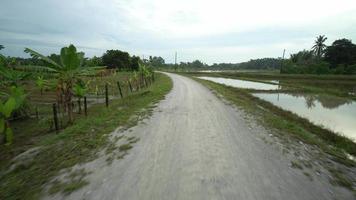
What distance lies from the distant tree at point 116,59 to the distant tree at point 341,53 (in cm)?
5498

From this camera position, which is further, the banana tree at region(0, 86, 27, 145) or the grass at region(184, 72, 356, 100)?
the grass at region(184, 72, 356, 100)

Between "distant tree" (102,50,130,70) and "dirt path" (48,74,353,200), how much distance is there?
59742 millimetres

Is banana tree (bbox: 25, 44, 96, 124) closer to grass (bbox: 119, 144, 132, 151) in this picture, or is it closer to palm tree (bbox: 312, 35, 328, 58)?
grass (bbox: 119, 144, 132, 151)

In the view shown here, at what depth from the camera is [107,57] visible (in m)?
63.8

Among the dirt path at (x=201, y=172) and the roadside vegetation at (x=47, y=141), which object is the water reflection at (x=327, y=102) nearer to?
the dirt path at (x=201, y=172)

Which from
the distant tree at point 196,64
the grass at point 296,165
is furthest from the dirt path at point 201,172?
the distant tree at point 196,64

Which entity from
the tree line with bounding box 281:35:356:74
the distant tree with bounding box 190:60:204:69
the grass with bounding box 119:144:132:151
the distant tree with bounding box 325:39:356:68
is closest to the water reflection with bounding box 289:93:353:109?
the grass with bounding box 119:144:132:151

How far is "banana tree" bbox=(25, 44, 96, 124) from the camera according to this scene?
813 centimetres

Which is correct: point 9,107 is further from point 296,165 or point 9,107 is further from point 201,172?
point 296,165

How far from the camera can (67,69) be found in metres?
8.51

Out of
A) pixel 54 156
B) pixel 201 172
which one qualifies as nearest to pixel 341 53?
pixel 201 172

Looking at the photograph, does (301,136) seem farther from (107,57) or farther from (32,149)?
(107,57)

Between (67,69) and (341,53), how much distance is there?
202 feet

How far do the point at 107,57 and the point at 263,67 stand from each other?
84234mm
